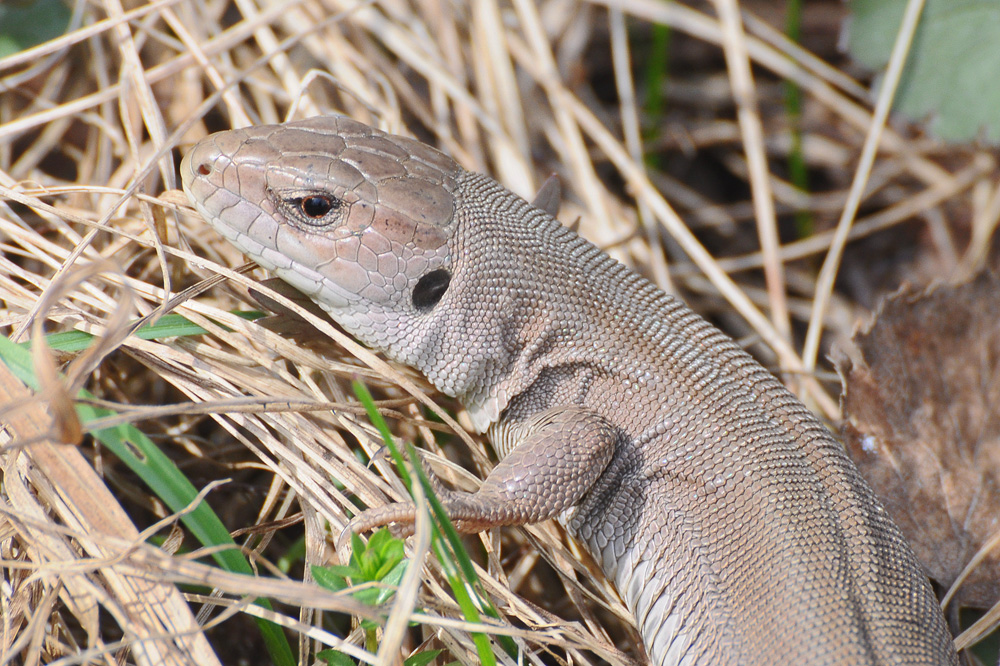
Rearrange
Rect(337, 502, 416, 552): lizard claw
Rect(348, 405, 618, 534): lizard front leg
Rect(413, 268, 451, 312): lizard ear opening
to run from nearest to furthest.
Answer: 1. Rect(337, 502, 416, 552): lizard claw
2. Rect(348, 405, 618, 534): lizard front leg
3. Rect(413, 268, 451, 312): lizard ear opening

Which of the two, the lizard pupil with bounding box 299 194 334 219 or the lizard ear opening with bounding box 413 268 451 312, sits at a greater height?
the lizard pupil with bounding box 299 194 334 219

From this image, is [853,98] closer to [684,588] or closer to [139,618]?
[684,588]

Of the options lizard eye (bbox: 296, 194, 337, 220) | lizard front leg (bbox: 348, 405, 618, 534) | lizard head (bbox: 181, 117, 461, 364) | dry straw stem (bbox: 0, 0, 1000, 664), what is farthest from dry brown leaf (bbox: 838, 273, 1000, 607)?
lizard eye (bbox: 296, 194, 337, 220)

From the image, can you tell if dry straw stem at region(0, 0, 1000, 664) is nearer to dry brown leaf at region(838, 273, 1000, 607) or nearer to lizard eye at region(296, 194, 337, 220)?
lizard eye at region(296, 194, 337, 220)

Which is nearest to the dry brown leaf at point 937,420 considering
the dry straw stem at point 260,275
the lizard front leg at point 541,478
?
the dry straw stem at point 260,275

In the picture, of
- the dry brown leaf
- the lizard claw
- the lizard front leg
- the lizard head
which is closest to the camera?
the lizard claw

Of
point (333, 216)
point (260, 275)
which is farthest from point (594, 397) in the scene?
point (260, 275)

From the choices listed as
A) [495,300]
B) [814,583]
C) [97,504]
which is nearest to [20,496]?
[97,504]

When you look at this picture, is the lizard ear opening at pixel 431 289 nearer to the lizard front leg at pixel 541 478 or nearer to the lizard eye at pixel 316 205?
the lizard eye at pixel 316 205
